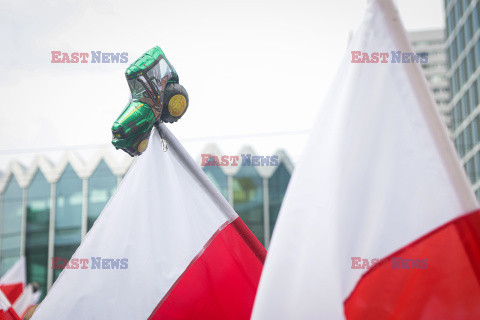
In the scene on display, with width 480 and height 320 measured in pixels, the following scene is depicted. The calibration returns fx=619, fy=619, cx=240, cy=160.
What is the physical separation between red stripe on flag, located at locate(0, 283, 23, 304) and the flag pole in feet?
20.0

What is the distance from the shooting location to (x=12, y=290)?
30.6 ft

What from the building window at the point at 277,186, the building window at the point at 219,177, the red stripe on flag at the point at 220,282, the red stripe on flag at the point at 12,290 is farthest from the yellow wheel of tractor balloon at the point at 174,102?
the building window at the point at 277,186

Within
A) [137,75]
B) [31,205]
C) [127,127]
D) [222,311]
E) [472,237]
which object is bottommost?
[31,205]

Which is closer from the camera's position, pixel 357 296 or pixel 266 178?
pixel 357 296

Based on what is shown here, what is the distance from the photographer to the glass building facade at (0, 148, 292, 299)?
1115 inches

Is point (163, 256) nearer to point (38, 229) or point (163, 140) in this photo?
point (163, 140)

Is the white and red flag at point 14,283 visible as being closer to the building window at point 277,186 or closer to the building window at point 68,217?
the building window at point 68,217

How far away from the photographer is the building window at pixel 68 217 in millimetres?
28344

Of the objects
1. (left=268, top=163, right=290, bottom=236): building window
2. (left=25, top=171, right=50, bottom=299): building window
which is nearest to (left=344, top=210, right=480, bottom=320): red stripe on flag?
(left=268, top=163, right=290, bottom=236): building window

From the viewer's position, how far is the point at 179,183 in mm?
3873

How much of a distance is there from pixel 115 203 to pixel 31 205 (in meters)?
27.0

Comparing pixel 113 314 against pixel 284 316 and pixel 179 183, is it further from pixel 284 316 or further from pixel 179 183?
pixel 284 316

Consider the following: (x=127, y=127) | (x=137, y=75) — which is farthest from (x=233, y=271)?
(x=137, y=75)

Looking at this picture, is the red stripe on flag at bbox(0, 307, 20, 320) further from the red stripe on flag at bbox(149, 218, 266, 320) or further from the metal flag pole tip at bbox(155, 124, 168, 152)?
the metal flag pole tip at bbox(155, 124, 168, 152)
